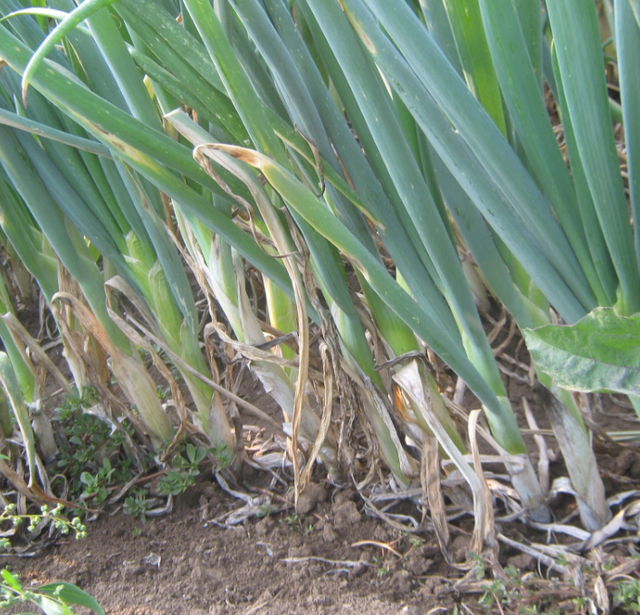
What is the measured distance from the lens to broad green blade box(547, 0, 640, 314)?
525mm

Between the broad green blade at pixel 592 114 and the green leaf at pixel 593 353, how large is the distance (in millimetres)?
60

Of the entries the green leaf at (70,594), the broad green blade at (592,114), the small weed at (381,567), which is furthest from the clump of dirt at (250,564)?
the broad green blade at (592,114)

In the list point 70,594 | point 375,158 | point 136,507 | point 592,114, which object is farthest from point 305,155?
point 136,507

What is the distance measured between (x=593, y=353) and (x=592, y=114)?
24 cm

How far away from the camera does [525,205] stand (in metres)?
0.58

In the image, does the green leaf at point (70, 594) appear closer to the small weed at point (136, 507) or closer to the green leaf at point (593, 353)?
the small weed at point (136, 507)

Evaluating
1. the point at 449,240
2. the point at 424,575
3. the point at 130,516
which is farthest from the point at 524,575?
the point at 130,516

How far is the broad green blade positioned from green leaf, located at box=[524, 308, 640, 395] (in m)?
0.06

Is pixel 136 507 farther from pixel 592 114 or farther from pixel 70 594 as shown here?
pixel 592 114

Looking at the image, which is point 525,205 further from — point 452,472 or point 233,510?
point 233,510

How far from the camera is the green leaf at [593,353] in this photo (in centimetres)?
58

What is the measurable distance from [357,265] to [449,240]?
11 cm

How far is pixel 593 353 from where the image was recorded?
1.94ft

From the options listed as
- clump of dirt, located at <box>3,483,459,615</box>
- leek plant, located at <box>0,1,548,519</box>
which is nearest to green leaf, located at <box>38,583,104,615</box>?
clump of dirt, located at <box>3,483,459,615</box>
